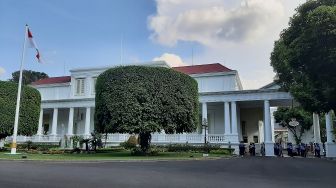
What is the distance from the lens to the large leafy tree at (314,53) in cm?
1697

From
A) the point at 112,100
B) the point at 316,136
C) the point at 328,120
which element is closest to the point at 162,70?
the point at 112,100

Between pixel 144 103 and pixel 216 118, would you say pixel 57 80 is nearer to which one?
pixel 216 118

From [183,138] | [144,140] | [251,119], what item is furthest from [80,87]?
[251,119]

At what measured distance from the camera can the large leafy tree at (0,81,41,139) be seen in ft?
100

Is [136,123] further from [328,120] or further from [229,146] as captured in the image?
[328,120]

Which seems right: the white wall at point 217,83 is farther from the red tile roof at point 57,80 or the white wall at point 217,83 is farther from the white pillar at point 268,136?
Result: the red tile roof at point 57,80

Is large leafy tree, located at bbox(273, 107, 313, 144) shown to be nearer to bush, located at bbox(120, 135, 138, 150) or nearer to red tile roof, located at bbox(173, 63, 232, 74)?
red tile roof, located at bbox(173, 63, 232, 74)

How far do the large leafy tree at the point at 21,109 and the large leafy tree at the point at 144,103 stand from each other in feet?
29.2

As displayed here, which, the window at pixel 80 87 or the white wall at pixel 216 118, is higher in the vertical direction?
the window at pixel 80 87

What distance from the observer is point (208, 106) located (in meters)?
42.5

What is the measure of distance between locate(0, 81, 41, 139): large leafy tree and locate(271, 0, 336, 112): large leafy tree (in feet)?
74.0

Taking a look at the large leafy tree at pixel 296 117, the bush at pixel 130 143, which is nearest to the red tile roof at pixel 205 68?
the bush at pixel 130 143

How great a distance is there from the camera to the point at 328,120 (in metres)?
32.9

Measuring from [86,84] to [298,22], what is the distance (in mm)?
29328
